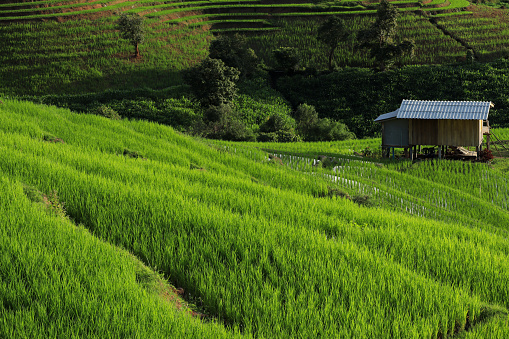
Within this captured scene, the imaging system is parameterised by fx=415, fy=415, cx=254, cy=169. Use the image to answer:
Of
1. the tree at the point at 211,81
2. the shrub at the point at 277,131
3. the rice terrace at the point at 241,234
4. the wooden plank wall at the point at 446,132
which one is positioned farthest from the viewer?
the tree at the point at 211,81

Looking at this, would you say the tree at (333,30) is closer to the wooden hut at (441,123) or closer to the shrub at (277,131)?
the shrub at (277,131)

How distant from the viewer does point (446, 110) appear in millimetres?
23578

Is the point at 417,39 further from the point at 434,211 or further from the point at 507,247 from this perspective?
the point at 507,247

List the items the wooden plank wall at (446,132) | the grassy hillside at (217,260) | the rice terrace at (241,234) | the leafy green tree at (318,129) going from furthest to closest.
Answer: the leafy green tree at (318,129)
the wooden plank wall at (446,132)
the rice terrace at (241,234)
the grassy hillside at (217,260)

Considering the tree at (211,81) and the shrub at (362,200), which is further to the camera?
the tree at (211,81)

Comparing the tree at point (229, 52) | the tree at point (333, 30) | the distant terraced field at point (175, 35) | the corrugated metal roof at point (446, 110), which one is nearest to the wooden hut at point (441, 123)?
the corrugated metal roof at point (446, 110)

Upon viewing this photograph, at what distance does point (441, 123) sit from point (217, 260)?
22066 millimetres

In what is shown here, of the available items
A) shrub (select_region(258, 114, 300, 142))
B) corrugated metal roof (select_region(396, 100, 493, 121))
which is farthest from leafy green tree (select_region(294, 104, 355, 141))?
corrugated metal roof (select_region(396, 100, 493, 121))

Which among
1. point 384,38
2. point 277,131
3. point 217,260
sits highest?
point 384,38

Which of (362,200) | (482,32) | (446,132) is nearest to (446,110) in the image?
(446,132)

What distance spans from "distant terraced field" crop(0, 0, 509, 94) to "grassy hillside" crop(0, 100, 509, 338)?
41.7 metres

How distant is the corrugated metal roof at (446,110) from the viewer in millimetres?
22984

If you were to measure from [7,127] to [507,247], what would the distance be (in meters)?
13.0

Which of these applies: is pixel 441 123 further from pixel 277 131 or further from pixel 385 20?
pixel 385 20
